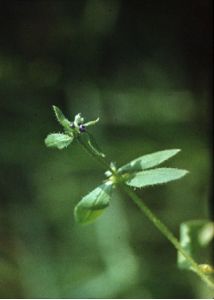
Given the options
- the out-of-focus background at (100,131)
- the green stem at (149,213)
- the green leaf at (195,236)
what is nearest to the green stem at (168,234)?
the green stem at (149,213)

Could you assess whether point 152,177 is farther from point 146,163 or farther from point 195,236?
point 195,236

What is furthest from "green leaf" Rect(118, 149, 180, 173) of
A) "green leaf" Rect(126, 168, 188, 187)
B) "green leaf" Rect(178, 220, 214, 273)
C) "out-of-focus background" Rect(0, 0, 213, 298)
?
"out-of-focus background" Rect(0, 0, 213, 298)

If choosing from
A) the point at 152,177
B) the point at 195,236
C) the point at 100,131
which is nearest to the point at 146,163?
the point at 152,177

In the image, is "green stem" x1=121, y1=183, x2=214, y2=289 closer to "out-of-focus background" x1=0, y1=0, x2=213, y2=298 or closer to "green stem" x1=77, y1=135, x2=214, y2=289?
"green stem" x1=77, y1=135, x2=214, y2=289

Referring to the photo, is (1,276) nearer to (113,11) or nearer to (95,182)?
(95,182)

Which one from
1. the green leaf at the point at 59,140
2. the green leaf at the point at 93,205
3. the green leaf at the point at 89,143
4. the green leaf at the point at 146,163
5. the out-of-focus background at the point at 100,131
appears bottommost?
the green leaf at the point at 93,205

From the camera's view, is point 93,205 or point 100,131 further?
point 100,131

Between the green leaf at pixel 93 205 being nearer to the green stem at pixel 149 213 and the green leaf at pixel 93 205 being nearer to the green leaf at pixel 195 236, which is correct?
the green stem at pixel 149 213
